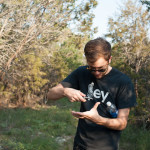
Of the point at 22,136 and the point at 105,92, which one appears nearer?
the point at 105,92

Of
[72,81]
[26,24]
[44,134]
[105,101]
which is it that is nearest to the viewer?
[105,101]

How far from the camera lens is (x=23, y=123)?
7.31m

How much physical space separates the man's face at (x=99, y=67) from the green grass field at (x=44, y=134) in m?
3.55

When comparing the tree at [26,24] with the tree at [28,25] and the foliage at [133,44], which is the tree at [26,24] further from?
the foliage at [133,44]

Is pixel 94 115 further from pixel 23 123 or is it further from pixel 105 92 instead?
pixel 23 123

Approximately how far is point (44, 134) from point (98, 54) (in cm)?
526

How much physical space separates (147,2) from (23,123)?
5.77 metres

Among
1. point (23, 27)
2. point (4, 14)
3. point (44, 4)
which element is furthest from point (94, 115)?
point (23, 27)

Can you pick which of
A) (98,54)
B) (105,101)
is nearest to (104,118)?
(105,101)

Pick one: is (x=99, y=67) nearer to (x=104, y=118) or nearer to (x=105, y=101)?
(x=105, y=101)

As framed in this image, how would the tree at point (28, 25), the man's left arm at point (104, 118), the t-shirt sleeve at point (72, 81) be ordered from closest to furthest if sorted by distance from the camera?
the man's left arm at point (104, 118), the t-shirt sleeve at point (72, 81), the tree at point (28, 25)

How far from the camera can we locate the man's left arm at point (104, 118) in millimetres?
1583

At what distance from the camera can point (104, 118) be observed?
5.45ft

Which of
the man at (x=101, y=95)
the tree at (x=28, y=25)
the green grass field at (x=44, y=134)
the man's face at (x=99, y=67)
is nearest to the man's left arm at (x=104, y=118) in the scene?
the man at (x=101, y=95)
